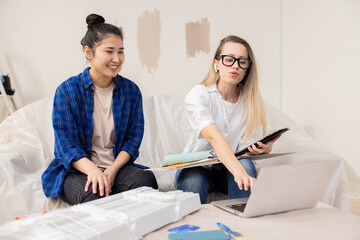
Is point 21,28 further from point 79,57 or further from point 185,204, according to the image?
point 185,204

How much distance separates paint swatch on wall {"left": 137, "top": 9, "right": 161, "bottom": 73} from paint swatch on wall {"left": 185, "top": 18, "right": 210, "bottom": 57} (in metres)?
0.23

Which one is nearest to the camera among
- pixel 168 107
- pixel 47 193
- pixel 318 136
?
pixel 47 193

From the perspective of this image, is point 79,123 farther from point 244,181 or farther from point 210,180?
point 244,181

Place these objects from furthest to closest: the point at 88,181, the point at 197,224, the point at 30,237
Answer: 1. the point at 88,181
2. the point at 197,224
3. the point at 30,237

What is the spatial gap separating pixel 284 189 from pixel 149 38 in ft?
6.36

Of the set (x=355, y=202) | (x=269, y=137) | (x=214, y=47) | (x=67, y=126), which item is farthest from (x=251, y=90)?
(x=214, y=47)

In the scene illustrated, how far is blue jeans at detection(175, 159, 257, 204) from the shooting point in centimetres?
129

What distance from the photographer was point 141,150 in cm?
200

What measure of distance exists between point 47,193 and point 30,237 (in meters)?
0.75

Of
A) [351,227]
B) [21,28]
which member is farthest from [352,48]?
[21,28]

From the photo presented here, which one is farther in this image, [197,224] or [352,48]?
[352,48]

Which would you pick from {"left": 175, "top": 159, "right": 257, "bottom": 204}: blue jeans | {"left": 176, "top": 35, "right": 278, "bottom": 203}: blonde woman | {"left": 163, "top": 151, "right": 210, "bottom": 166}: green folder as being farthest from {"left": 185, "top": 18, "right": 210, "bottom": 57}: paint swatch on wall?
{"left": 163, "top": 151, "right": 210, "bottom": 166}: green folder

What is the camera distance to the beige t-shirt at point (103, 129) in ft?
A: 4.63

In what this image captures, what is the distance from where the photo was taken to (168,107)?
2.18 meters
